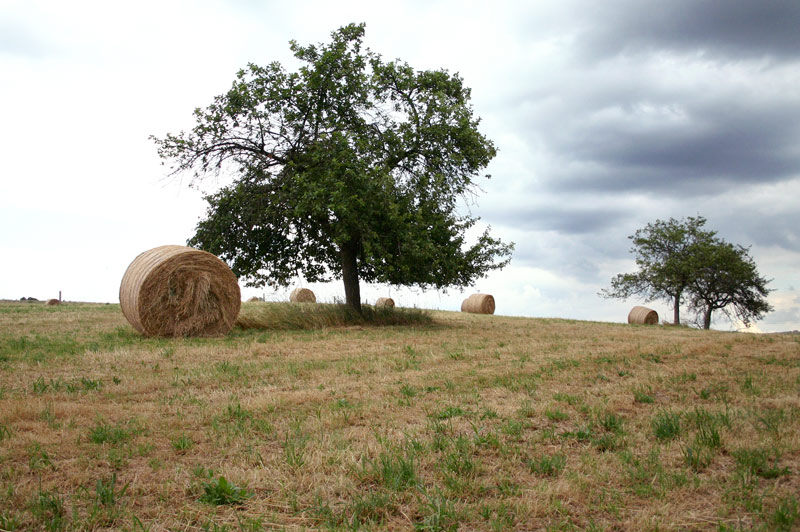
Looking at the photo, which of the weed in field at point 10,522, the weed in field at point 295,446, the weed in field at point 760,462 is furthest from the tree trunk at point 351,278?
the weed in field at point 10,522

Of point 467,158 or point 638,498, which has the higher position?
point 467,158

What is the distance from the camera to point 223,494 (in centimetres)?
414

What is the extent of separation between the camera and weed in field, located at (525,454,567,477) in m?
4.63

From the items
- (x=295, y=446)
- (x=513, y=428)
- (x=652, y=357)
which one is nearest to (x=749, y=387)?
(x=652, y=357)

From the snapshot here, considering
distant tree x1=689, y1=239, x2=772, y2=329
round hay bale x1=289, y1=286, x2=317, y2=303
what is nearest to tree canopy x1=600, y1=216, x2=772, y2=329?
distant tree x1=689, y1=239, x2=772, y2=329

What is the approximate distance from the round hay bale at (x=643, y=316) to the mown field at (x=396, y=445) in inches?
915

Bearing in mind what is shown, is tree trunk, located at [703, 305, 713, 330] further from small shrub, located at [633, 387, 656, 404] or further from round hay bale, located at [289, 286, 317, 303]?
small shrub, located at [633, 387, 656, 404]

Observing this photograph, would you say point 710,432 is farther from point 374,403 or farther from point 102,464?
point 102,464

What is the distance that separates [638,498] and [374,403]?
3404 millimetres

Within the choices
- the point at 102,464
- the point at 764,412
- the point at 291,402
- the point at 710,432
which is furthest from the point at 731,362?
the point at 102,464

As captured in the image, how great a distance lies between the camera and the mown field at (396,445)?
12.8ft

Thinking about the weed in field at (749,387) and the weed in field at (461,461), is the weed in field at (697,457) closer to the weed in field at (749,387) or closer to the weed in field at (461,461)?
the weed in field at (461,461)

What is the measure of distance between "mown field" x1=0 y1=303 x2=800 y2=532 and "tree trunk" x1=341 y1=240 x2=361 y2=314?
938 cm

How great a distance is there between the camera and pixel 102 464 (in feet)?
16.2
